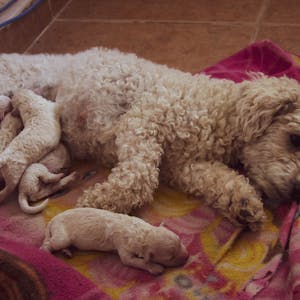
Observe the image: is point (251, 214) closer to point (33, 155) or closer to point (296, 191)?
point (296, 191)

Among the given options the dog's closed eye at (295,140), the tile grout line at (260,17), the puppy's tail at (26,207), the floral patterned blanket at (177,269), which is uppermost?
the dog's closed eye at (295,140)

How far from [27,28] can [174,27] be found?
3.31ft

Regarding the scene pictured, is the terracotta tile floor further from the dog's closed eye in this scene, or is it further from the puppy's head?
the puppy's head

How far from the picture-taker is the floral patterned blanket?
58.4 inches

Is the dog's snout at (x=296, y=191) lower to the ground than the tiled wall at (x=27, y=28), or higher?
lower

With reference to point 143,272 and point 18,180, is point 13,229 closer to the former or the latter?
point 18,180

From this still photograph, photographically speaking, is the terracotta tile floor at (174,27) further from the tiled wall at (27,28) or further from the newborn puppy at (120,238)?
the newborn puppy at (120,238)

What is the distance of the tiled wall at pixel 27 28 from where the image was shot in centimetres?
307

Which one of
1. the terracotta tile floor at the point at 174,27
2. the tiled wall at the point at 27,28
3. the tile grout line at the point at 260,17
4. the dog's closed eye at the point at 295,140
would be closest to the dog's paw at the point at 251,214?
the dog's closed eye at the point at 295,140

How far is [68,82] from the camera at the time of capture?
7.21 ft

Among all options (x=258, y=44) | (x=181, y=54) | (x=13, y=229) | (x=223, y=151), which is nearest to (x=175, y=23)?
(x=181, y=54)

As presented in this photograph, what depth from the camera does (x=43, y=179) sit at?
74.7 inches

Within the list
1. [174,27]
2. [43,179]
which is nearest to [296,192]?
[43,179]

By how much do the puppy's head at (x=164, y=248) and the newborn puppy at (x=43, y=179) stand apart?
0.55 meters
